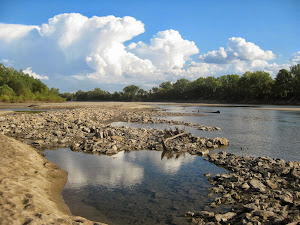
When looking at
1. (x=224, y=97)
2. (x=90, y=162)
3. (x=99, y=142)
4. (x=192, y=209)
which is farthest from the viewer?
(x=224, y=97)

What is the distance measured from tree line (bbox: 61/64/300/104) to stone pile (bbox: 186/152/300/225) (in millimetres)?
94290

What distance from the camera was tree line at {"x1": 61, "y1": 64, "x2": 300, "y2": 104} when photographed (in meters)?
94.6

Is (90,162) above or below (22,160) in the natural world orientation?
below

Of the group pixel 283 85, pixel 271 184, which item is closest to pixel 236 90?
pixel 283 85

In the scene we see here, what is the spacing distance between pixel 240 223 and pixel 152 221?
8.45 feet

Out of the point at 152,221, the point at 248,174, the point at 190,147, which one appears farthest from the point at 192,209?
the point at 190,147

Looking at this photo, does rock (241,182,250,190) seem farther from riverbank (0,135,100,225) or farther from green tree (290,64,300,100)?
green tree (290,64,300,100)

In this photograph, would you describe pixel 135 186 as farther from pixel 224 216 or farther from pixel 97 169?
pixel 224 216

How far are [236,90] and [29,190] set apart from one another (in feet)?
422

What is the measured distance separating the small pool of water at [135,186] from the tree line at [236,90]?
96.3 metres

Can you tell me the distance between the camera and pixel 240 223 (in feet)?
20.4

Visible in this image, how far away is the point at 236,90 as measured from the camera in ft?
405

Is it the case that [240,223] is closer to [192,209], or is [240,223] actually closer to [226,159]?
[192,209]

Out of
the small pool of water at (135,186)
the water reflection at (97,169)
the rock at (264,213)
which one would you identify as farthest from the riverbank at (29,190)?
the rock at (264,213)
